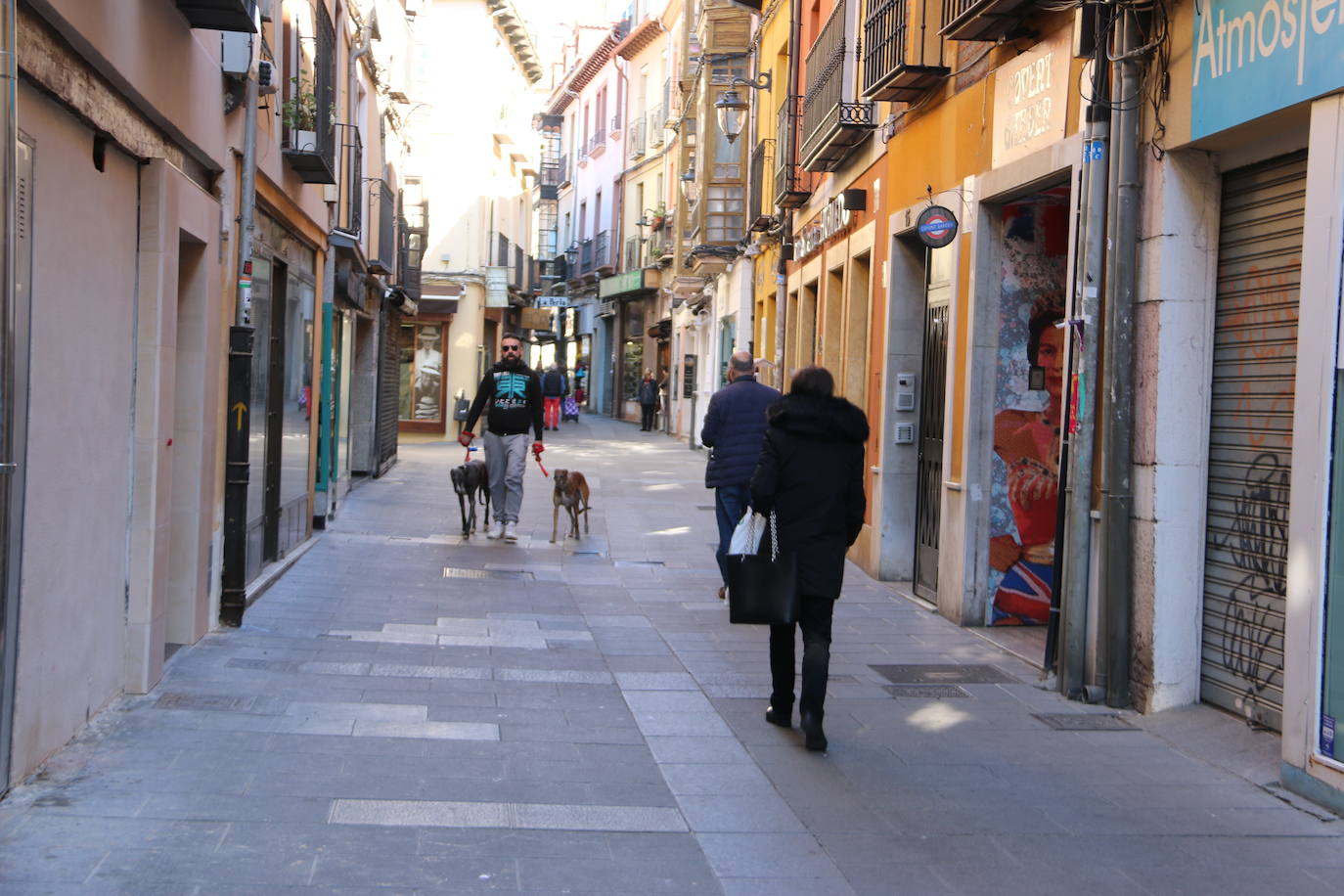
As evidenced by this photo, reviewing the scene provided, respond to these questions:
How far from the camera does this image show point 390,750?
244 inches

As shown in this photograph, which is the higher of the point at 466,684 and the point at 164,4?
the point at 164,4

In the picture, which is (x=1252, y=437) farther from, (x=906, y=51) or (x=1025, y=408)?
(x=906, y=51)

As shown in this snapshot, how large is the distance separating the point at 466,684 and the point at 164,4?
11.9 feet

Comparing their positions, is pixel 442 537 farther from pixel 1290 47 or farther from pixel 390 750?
pixel 1290 47

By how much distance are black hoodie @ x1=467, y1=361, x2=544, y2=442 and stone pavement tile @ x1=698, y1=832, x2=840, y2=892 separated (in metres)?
9.36

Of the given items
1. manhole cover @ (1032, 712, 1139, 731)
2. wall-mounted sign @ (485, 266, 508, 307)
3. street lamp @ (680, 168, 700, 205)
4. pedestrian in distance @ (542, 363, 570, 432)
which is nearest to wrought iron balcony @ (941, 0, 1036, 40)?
manhole cover @ (1032, 712, 1139, 731)

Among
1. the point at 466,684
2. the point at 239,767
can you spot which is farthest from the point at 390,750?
the point at 466,684

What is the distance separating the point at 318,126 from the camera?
11.1 m

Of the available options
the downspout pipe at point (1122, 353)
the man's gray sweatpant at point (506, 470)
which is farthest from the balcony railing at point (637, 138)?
the downspout pipe at point (1122, 353)

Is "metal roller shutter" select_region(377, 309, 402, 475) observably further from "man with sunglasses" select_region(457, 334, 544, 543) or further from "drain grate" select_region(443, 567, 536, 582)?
"drain grate" select_region(443, 567, 536, 582)

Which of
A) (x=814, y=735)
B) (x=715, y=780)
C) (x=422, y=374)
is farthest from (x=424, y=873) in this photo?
(x=422, y=374)

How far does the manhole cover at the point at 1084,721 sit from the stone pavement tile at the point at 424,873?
341cm

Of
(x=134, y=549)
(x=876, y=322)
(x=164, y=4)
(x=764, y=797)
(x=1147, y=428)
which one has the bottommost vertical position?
(x=764, y=797)

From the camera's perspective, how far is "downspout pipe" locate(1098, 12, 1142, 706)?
7.44m
